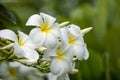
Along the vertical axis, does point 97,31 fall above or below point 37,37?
above

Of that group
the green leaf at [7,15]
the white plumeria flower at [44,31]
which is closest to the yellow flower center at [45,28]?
the white plumeria flower at [44,31]

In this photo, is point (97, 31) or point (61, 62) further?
point (97, 31)

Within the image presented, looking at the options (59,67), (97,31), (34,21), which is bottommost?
(59,67)

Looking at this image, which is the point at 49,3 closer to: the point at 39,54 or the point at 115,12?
the point at 115,12

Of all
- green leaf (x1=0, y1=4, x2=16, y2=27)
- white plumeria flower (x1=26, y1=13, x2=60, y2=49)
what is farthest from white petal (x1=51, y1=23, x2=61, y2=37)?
green leaf (x1=0, y1=4, x2=16, y2=27)

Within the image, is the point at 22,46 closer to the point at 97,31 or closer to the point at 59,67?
the point at 59,67

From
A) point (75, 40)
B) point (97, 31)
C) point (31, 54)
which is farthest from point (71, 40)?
point (97, 31)
